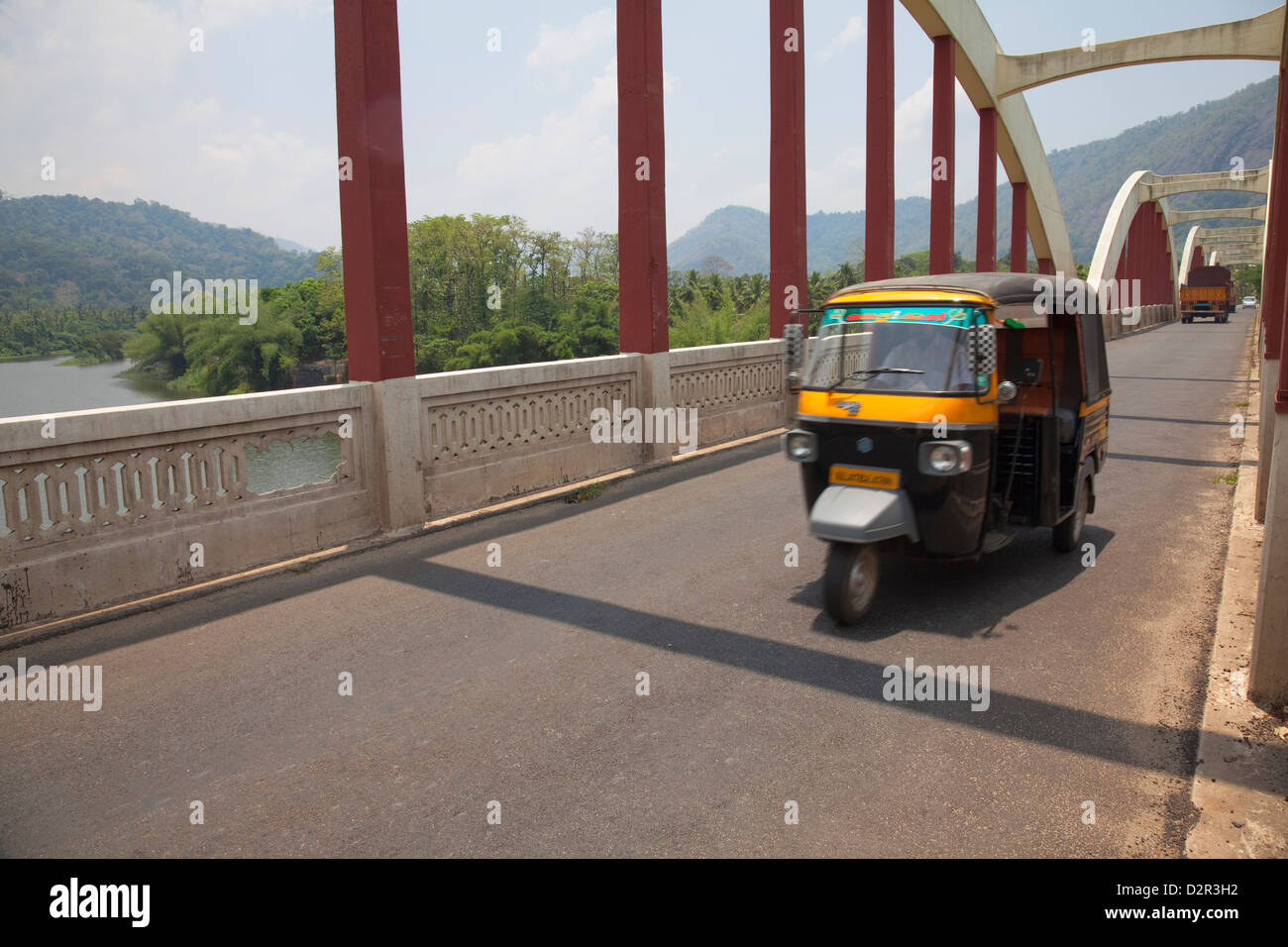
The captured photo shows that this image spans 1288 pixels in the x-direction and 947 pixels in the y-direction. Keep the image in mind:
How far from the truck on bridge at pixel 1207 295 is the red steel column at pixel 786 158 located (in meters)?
58.0

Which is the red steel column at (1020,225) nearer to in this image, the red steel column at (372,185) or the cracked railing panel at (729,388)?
the cracked railing panel at (729,388)

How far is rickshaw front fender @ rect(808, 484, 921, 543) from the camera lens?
5594 millimetres

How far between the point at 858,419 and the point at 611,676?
93.7 inches

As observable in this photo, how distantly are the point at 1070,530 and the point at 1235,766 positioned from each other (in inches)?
143

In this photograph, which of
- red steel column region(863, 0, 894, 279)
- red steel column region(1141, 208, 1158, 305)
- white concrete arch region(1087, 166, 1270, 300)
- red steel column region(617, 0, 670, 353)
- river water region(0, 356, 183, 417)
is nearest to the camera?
red steel column region(617, 0, 670, 353)

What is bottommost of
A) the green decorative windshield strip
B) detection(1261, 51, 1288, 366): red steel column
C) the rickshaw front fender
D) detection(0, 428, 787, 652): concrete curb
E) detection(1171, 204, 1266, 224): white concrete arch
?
detection(0, 428, 787, 652): concrete curb

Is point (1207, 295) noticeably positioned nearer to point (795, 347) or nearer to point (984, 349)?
point (795, 347)

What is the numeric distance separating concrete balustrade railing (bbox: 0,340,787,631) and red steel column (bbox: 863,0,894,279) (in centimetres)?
1279

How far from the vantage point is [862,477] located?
6.00m

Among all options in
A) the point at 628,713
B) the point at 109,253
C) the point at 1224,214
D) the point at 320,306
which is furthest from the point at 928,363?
the point at 109,253

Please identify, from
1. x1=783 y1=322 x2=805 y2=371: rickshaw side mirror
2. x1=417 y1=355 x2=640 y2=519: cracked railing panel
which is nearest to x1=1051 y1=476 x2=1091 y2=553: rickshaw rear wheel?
x1=783 y1=322 x2=805 y2=371: rickshaw side mirror

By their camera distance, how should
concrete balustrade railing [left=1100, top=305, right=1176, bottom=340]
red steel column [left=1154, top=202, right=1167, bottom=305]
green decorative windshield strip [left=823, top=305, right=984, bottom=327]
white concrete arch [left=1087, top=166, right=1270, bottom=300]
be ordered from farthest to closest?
red steel column [left=1154, top=202, right=1167, bottom=305]
white concrete arch [left=1087, top=166, right=1270, bottom=300]
concrete balustrade railing [left=1100, top=305, right=1176, bottom=340]
green decorative windshield strip [left=823, top=305, right=984, bottom=327]

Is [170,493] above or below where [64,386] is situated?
below

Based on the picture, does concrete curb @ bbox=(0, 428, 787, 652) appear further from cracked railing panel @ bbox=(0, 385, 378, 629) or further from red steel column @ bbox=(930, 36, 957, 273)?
red steel column @ bbox=(930, 36, 957, 273)
